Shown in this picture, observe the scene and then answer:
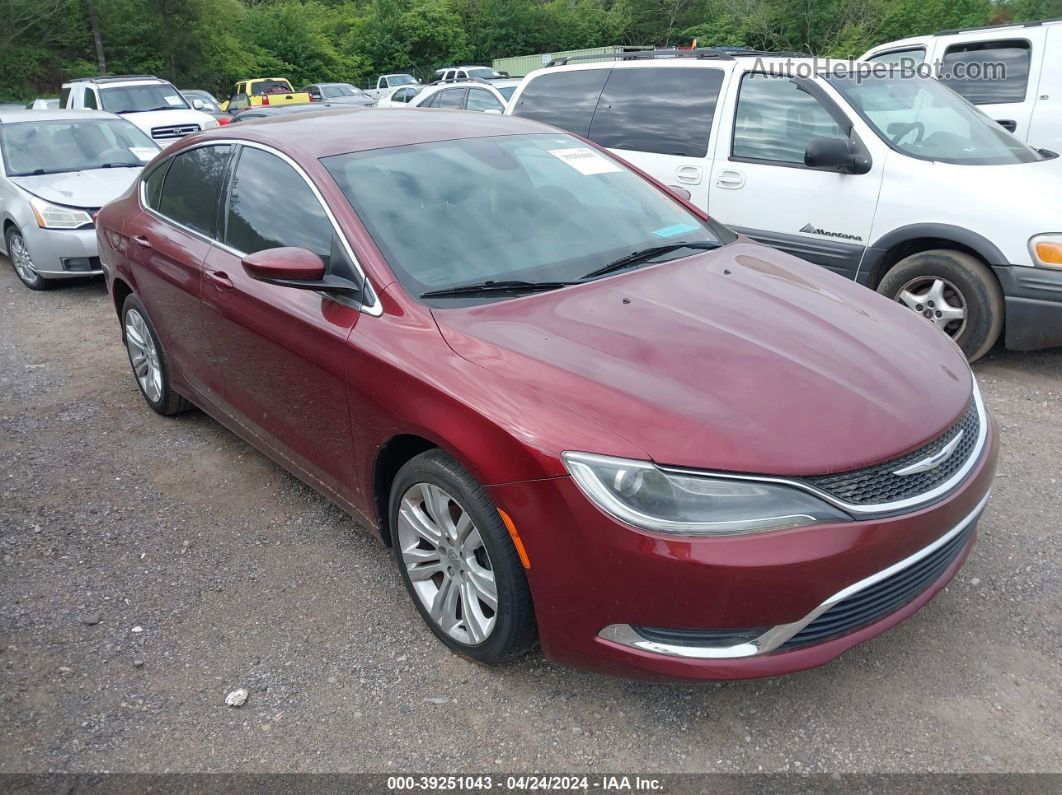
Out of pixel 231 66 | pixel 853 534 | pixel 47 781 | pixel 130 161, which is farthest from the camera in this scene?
pixel 231 66

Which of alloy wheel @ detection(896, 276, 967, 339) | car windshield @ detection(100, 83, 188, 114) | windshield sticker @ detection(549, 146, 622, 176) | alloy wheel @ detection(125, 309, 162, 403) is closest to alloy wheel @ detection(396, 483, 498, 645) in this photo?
windshield sticker @ detection(549, 146, 622, 176)

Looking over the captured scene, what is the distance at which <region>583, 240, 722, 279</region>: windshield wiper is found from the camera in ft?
10.2

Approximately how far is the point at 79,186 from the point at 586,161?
621 cm

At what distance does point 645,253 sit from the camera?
10.8ft

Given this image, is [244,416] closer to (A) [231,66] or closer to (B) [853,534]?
(B) [853,534]

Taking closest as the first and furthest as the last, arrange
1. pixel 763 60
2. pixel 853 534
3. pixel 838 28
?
pixel 853 534 → pixel 763 60 → pixel 838 28

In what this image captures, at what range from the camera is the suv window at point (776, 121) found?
5527mm

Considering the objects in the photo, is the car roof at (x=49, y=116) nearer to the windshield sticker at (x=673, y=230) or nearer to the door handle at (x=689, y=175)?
the door handle at (x=689, y=175)

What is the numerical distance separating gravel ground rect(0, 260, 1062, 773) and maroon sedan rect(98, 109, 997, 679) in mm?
284

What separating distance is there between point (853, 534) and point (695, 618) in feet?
1.53

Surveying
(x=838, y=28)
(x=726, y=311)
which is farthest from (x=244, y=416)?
(x=838, y=28)

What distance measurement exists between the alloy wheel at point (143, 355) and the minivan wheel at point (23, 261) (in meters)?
3.64

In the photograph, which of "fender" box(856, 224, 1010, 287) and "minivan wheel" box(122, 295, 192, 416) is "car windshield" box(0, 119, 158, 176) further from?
"fender" box(856, 224, 1010, 287)

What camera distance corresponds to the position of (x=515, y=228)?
10.4 feet
